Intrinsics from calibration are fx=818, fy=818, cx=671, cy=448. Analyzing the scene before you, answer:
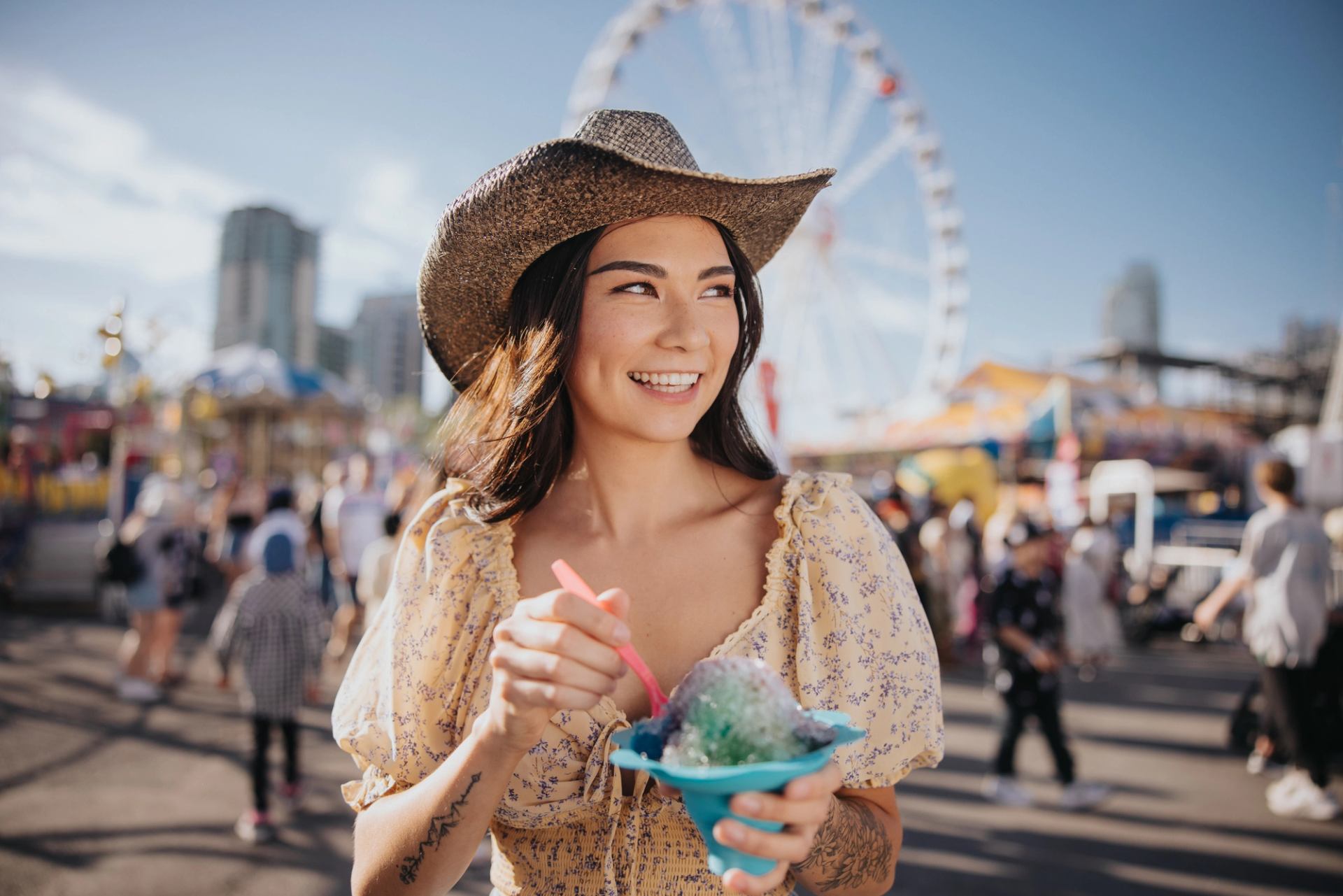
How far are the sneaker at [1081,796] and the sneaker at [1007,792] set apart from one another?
0.56 feet

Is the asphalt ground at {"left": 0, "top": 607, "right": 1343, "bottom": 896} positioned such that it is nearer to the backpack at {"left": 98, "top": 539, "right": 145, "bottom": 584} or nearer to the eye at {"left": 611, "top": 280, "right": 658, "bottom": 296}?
Answer: the backpack at {"left": 98, "top": 539, "right": 145, "bottom": 584}

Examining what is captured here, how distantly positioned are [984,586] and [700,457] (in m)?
3.94

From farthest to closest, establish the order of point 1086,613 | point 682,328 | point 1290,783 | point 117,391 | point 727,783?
1. point 117,391
2. point 1086,613
3. point 1290,783
4. point 682,328
5. point 727,783

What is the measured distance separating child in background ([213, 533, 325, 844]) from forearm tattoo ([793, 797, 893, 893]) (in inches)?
139

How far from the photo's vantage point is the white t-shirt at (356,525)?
684 cm

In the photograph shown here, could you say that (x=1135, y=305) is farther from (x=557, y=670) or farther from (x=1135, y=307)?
(x=557, y=670)

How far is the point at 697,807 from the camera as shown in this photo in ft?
2.75

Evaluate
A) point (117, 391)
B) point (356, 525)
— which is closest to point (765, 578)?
point (356, 525)

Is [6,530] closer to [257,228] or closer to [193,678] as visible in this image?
[193,678]

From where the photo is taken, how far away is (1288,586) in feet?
14.2

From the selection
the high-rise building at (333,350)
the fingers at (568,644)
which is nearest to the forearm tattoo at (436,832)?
the fingers at (568,644)

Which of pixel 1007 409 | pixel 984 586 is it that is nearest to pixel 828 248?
pixel 1007 409

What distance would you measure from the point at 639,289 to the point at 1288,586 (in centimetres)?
464

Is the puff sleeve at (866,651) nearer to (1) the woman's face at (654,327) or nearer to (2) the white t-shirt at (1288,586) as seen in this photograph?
(1) the woman's face at (654,327)
